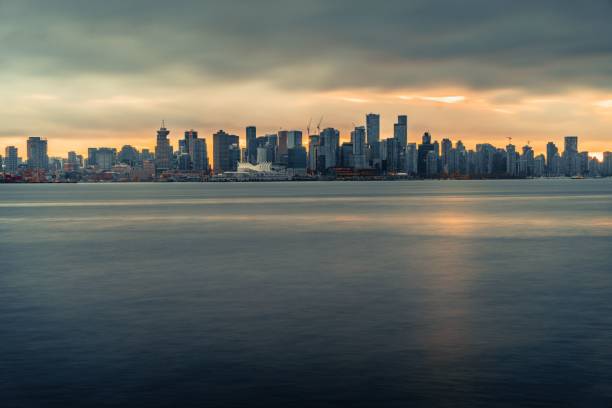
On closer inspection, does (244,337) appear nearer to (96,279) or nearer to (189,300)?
(189,300)

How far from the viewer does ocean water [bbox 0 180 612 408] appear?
59.3 ft

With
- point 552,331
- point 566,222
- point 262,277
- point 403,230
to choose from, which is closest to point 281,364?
point 552,331

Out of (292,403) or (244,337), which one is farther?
(244,337)

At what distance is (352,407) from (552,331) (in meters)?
11.3

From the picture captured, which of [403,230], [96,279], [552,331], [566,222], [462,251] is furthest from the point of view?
[566,222]

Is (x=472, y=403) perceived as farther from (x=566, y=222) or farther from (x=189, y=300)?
(x=566, y=222)

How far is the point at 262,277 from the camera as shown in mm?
39625

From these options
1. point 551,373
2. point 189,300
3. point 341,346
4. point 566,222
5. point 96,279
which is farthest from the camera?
point 566,222

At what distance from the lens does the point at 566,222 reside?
278 feet

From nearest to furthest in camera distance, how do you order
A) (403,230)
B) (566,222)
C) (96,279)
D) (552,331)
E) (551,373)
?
(551,373)
(552,331)
(96,279)
(403,230)
(566,222)

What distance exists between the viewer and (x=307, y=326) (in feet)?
84.3

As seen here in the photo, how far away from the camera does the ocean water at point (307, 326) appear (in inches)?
712

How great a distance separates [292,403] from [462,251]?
3895 centimetres

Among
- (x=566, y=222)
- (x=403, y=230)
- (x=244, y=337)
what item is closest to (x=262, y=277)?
(x=244, y=337)
